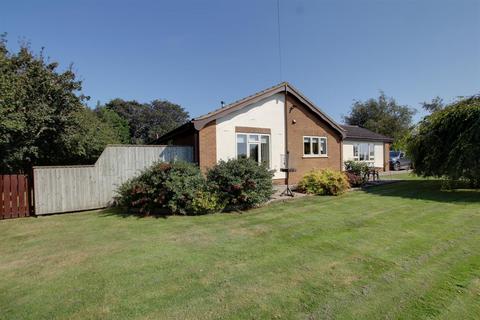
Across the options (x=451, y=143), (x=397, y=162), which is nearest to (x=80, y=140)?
(x=451, y=143)

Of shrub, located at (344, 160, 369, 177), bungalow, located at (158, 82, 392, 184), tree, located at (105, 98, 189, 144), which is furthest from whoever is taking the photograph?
tree, located at (105, 98, 189, 144)

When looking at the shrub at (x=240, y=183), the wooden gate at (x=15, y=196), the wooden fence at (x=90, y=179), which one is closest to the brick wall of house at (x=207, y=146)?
the wooden fence at (x=90, y=179)

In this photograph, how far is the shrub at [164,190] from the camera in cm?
853

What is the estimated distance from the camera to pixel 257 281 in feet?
12.8

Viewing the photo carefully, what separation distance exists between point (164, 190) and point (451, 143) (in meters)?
13.5

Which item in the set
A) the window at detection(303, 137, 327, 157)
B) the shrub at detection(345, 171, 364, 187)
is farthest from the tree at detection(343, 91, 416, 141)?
the shrub at detection(345, 171, 364, 187)

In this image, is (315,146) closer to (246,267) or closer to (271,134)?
(271,134)

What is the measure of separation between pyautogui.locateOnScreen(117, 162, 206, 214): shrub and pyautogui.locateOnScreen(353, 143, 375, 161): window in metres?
19.2

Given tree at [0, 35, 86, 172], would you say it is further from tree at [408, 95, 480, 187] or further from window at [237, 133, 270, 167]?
tree at [408, 95, 480, 187]

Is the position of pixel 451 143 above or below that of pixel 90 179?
above

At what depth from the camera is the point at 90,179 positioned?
9805 mm

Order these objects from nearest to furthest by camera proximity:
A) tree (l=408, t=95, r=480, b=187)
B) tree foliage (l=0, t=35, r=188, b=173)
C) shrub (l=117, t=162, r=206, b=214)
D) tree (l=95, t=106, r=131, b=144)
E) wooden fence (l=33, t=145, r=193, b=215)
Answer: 1. shrub (l=117, t=162, r=206, b=214)
2. wooden fence (l=33, t=145, r=193, b=215)
3. tree foliage (l=0, t=35, r=188, b=173)
4. tree (l=408, t=95, r=480, b=187)
5. tree (l=95, t=106, r=131, b=144)

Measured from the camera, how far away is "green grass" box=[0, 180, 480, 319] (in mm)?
3220

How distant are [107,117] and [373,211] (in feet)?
131
